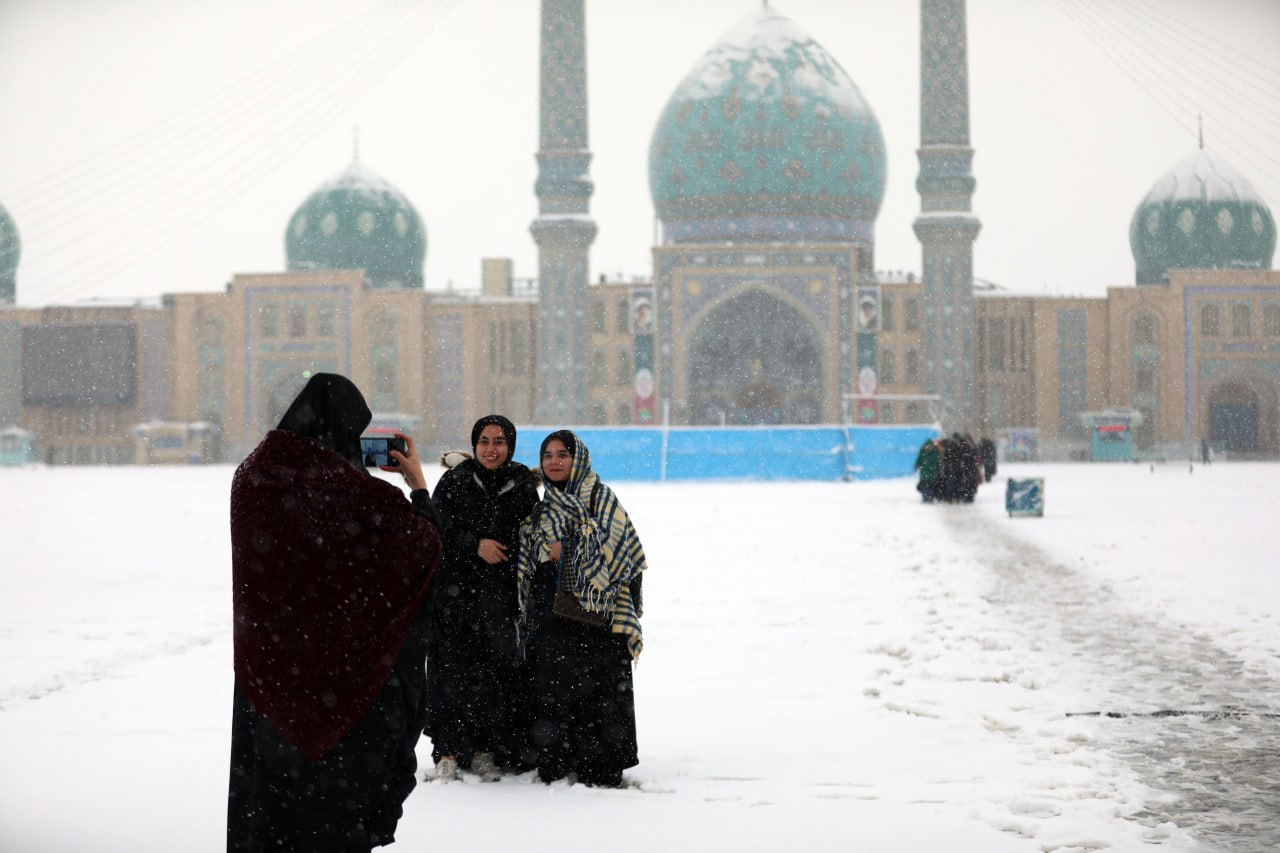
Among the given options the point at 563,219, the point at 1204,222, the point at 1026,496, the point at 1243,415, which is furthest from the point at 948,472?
the point at 1204,222

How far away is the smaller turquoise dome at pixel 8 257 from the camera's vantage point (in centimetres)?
4428

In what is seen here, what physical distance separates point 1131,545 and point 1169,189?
3205 cm

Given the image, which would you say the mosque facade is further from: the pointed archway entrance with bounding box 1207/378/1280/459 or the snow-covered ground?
the snow-covered ground

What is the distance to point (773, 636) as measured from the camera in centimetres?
791

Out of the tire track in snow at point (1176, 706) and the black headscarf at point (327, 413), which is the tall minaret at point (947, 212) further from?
the black headscarf at point (327, 413)

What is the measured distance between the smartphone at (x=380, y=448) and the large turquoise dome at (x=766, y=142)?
118 ft

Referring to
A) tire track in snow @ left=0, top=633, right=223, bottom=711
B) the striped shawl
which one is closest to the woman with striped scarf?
the striped shawl

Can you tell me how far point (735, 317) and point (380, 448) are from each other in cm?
3669

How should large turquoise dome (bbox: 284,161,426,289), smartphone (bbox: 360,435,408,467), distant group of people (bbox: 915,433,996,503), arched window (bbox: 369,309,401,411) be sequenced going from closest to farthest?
smartphone (bbox: 360,435,408,467)
distant group of people (bbox: 915,433,996,503)
arched window (bbox: 369,309,401,411)
large turquoise dome (bbox: 284,161,426,289)

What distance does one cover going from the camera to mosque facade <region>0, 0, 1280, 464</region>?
37.4 metres

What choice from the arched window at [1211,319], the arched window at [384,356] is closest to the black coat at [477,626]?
the arched window at [384,356]

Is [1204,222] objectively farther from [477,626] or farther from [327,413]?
[327,413]

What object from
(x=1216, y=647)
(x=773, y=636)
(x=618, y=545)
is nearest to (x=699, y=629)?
(x=773, y=636)

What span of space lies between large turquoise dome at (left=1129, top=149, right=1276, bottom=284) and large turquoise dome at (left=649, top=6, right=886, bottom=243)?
797 cm
